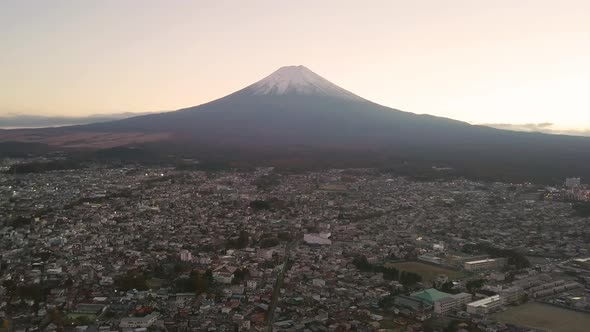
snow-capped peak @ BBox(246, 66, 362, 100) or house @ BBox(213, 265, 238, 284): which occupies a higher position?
snow-capped peak @ BBox(246, 66, 362, 100)

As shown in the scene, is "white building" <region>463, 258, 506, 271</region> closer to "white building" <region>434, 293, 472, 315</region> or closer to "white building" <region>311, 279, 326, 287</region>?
"white building" <region>434, 293, 472, 315</region>

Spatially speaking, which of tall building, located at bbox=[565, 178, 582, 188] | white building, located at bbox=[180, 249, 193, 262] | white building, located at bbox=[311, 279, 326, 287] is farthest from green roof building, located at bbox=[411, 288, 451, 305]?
tall building, located at bbox=[565, 178, 582, 188]

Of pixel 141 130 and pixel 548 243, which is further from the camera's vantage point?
pixel 141 130

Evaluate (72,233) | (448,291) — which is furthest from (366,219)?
(72,233)

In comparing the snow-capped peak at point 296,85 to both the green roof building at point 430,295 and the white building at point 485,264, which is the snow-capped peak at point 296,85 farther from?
the green roof building at point 430,295

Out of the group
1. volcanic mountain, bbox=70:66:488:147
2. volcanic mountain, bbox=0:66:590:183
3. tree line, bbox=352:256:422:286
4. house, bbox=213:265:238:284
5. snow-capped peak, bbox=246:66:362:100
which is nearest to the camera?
house, bbox=213:265:238:284

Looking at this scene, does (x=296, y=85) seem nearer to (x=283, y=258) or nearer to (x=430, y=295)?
(x=283, y=258)

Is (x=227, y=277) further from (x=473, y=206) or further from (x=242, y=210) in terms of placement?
(x=473, y=206)
